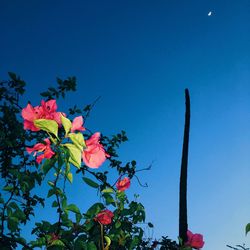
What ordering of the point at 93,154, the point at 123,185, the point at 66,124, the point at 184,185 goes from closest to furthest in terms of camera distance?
the point at 66,124, the point at 93,154, the point at 123,185, the point at 184,185

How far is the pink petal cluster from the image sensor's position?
4.34 feet

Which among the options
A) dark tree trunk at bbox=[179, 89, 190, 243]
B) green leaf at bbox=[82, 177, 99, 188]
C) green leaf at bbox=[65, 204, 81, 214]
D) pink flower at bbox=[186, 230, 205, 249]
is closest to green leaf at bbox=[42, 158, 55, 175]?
green leaf at bbox=[82, 177, 99, 188]

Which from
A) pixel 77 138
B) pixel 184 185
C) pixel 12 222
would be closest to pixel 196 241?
pixel 12 222

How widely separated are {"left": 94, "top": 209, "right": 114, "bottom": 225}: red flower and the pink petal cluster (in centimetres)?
94

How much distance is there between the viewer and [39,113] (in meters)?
1.35

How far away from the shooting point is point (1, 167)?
379 cm

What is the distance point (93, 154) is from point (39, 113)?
0.27m

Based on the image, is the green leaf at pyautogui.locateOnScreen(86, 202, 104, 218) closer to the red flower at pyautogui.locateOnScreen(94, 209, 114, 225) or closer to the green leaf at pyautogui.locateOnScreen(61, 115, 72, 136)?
the red flower at pyautogui.locateOnScreen(94, 209, 114, 225)

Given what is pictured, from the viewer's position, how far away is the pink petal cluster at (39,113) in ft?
4.34

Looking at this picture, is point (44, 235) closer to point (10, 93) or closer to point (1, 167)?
point (1, 167)

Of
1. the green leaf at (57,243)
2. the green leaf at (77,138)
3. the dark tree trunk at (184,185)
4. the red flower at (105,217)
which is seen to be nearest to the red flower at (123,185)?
the red flower at (105,217)

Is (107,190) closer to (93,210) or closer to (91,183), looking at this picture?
(93,210)

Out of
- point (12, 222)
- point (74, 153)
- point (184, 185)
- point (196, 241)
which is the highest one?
point (184, 185)

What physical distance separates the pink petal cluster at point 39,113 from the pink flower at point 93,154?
16 centimetres
